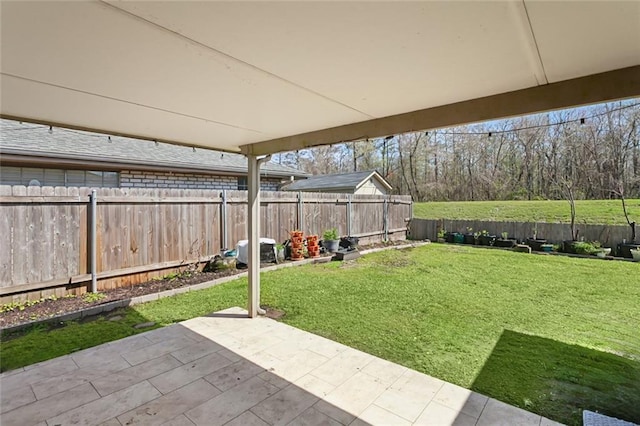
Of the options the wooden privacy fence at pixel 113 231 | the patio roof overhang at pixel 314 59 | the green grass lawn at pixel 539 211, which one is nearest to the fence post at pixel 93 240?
the wooden privacy fence at pixel 113 231

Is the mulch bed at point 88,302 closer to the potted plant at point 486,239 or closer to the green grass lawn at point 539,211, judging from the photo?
the potted plant at point 486,239

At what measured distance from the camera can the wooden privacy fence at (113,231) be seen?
4117 millimetres

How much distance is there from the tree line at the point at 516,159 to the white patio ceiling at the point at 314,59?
617cm

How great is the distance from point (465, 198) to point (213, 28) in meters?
21.3

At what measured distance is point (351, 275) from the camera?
6.27m

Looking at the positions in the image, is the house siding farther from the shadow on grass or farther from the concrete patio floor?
the shadow on grass

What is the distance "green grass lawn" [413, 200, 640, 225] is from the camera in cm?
1074

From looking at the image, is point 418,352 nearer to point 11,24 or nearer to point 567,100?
point 567,100

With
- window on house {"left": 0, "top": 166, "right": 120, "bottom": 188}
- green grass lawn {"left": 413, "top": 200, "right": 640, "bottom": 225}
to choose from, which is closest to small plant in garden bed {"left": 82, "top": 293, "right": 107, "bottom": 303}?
window on house {"left": 0, "top": 166, "right": 120, "bottom": 188}

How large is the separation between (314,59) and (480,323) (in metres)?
3.61

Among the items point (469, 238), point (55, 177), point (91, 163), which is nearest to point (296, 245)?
point (91, 163)

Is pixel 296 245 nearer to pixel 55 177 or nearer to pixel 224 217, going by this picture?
pixel 224 217

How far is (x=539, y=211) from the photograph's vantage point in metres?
12.8

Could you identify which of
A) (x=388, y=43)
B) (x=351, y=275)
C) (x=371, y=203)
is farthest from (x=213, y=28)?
(x=371, y=203)
